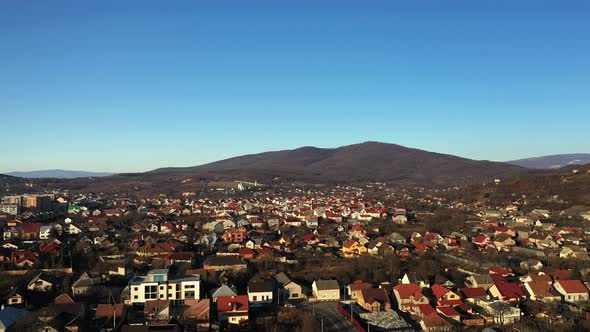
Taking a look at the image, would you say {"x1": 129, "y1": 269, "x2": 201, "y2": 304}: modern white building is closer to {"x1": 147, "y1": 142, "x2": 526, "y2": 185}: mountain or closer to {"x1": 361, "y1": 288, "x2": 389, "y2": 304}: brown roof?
{"x1": 361, "y1": 288, "x2": 389, "y2": 304}: brown roof

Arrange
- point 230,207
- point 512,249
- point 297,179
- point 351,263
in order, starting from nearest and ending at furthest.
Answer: point 351,263 → point 512,249 → point 230,207 → point 297,179

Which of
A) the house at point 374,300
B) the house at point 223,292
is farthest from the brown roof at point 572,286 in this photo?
the house at point 223,292

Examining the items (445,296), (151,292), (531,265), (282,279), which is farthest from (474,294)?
(151,292)

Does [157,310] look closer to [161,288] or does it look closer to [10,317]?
[161,288]

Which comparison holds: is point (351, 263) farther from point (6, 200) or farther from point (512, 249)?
point (6, 200)

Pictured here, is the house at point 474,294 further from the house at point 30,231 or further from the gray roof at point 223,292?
the house at point 30,231

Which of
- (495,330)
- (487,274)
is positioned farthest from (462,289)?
(495,330)

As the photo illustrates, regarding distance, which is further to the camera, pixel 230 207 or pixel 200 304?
pixel 230 207

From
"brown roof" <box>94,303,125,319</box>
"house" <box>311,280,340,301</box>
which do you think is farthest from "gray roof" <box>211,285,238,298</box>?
"brown roof" <box>94,303,125,319</box>
